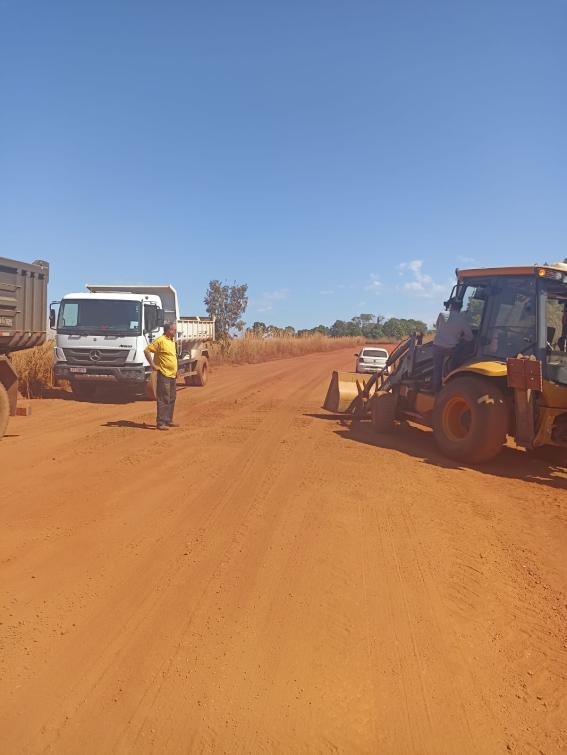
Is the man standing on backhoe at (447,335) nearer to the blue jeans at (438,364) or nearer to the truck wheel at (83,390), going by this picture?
the blue jeans at (438,364)

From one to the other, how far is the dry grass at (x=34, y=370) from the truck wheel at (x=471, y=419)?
36.1 ft

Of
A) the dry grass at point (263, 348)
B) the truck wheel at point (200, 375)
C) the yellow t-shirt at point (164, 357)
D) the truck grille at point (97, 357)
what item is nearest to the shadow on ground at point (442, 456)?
the yellow t-shirt at point (164, 357)

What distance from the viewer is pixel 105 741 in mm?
2885

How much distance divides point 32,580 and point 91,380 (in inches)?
460

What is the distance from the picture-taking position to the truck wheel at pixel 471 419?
Answer: 871 centimetres

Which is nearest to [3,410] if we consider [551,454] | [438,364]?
[438,364]

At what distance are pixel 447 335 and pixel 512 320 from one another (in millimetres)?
1127

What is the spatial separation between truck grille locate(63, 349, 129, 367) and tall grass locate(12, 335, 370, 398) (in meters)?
1.17

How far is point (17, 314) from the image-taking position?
11219mm

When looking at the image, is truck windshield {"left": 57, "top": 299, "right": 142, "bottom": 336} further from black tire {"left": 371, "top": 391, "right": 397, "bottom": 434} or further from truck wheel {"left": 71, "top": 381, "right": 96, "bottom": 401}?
black tire {"left": 371, "top": 391, "right": 397, "bottom": 434}

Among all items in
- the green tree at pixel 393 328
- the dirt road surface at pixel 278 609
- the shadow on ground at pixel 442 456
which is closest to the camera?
the dirt road surface at pixel 278 609

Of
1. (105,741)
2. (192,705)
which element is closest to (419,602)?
(192,705)

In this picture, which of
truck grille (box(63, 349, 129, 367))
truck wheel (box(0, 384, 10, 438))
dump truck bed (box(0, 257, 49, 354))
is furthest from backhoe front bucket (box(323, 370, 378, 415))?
truck wheel (box(0, 384, 10, 438))

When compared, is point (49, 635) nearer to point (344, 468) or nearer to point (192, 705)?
point (192, 705)
